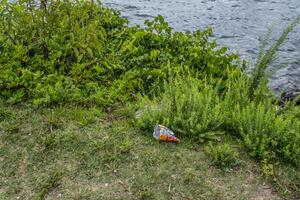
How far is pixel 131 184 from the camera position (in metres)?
4.05

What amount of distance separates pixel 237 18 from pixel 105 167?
608 cm

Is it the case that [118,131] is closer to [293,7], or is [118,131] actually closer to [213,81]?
[213,81]

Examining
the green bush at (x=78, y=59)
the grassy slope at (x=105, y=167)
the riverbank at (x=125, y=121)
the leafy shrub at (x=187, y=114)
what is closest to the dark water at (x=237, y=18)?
the green bush at (x=78, y=59)

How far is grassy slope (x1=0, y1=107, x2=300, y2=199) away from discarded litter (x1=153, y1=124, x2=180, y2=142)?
67 millimetres

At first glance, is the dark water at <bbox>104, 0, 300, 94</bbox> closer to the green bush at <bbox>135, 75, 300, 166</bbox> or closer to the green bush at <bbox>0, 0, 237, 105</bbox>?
the green bush at <bbox>0, 0, 237, 105</bbox>

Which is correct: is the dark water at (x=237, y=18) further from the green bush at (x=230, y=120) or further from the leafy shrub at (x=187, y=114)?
the leafy shrub at (x=187, y=114)

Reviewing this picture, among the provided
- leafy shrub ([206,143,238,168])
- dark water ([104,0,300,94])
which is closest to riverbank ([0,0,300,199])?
leafy shrub ([206,143,238,168])

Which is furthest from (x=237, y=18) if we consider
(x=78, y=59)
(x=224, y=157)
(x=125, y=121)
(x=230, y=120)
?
(x=224, y=157)

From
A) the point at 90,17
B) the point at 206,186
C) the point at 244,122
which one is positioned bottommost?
the point at 206,186

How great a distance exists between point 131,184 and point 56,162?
0.83 metres

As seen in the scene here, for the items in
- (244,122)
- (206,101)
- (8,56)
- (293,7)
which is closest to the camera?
(244,122)

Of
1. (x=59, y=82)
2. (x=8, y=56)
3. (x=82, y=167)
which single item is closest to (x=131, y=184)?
(x=82, y=167)

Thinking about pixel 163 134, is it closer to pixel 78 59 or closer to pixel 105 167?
pixel 105 167

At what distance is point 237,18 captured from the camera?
367 inches
